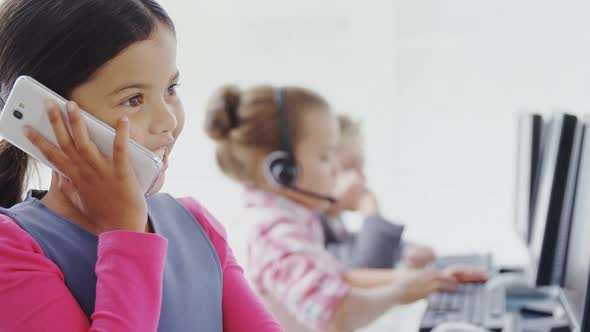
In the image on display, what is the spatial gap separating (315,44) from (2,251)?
2754mm

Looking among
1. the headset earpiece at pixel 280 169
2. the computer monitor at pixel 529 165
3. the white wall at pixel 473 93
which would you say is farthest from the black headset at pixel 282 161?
the white wall at pixel 473 93

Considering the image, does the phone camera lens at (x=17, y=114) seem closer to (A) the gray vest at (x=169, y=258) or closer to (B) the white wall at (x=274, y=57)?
(A) the gray vest at (x=169, y=258)

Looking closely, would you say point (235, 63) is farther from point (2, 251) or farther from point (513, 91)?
point (2, 251)

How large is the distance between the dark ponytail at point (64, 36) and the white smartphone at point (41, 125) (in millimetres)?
32

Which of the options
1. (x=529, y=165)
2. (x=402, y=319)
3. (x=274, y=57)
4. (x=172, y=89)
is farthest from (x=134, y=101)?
(x=274, y=57)

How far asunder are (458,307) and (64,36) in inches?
41.0

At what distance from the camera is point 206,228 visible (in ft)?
2.74

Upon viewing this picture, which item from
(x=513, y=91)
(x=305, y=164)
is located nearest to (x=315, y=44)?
(x=513, y=91)

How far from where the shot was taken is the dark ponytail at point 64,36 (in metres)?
0.69

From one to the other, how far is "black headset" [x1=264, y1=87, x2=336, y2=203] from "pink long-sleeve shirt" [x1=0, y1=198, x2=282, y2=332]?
3.41ft

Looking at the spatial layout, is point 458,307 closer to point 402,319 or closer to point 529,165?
point 529,165

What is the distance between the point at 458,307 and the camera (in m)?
1.48

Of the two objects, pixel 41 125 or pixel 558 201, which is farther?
pixel 558 201

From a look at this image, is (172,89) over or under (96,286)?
over
